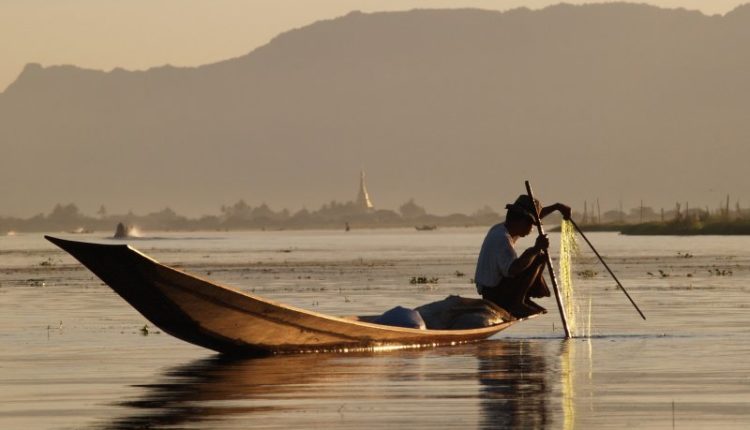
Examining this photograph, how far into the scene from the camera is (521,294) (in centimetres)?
2636

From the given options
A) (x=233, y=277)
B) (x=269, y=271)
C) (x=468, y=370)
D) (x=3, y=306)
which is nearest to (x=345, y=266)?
(x=269, y=271)

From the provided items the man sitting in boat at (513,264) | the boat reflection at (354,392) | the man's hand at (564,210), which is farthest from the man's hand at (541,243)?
the boat reflection at (354,392)

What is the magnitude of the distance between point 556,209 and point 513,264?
1440 millimetres

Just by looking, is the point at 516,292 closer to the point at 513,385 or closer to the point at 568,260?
the point at 568,260

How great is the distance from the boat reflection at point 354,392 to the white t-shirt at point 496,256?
1671 mm

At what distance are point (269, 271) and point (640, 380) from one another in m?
47.1

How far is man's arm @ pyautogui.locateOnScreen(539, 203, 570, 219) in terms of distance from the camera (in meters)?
26.3

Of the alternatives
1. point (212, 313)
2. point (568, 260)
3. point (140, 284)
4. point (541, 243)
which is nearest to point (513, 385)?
point (212, 313)

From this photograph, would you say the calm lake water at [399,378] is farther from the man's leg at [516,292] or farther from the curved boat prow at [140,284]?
the man's leg at [516,292]

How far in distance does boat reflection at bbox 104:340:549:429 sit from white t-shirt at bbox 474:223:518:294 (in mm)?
1671

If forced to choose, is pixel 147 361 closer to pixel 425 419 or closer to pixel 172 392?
pixel 172 392

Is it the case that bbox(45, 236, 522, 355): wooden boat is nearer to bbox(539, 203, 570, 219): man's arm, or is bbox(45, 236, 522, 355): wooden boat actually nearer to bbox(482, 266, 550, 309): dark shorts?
bbox(482, 266, 550, 309): dark shorts

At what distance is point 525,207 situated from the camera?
85.9ft

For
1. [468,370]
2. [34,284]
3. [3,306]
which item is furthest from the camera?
[34,284]
